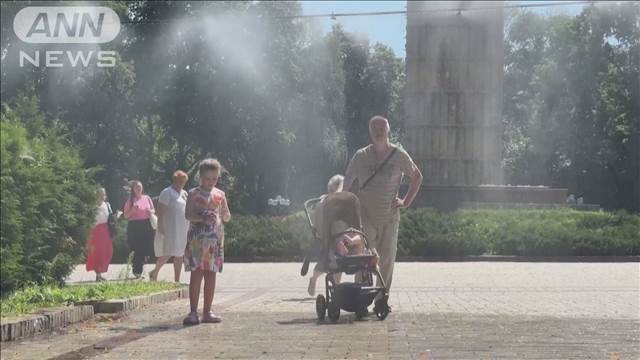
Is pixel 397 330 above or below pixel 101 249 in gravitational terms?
below

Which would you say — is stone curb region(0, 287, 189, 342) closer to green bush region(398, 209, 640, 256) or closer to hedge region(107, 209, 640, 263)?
hedge region(107, 209, 640, 263)

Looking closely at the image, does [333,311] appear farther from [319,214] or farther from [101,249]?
[101,249]

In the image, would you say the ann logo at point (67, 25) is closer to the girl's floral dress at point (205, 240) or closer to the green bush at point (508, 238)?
the green bush at point (508, 238)

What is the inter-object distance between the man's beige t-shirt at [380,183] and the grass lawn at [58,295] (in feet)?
8.28

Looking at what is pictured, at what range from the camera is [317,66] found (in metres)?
59.0

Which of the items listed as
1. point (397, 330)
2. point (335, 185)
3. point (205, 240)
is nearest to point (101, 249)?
point (335, 185)

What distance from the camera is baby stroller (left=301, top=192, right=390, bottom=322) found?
10.9 meters

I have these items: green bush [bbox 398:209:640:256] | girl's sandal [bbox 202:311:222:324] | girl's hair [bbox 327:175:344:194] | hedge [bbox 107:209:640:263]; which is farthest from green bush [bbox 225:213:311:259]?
girl's sandal [bbox 202:311:222:324]

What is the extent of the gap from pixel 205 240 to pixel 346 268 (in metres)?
1.30

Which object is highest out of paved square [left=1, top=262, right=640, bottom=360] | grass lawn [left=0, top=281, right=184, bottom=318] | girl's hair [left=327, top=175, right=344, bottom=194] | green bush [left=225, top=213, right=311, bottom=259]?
girl's hair [left=327, top=175, right=344, bottom=194]

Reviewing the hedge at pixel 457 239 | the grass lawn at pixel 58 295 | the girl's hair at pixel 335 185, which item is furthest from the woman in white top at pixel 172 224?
the hedge at pixel 457 239

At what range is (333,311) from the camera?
10.9 m

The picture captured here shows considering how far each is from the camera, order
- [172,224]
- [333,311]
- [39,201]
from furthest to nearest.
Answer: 1. [172,224]
2. [39,201]
3. [333,311]

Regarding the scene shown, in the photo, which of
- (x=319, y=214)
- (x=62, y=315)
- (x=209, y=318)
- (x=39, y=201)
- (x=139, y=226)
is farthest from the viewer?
(x=139, y=226)
